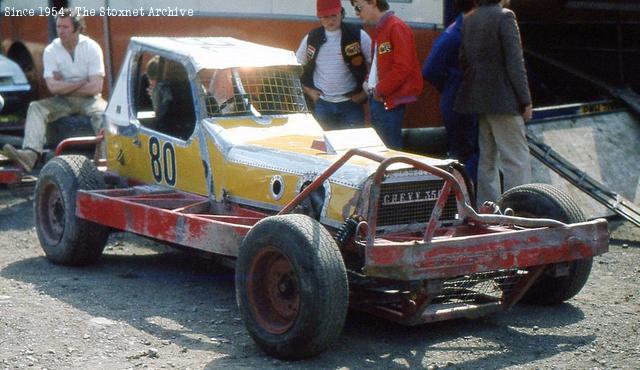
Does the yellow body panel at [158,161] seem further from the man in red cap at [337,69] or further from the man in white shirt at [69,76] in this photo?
the man in white shirt at [69,76]

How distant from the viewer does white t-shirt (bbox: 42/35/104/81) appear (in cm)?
1097

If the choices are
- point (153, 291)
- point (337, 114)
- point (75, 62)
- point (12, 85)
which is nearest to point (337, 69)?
point (337, 114)

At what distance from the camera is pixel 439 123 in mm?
9922

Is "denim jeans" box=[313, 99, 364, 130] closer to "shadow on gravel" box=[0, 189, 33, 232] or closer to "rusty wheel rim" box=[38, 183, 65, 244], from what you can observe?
"rusty wheel rim" box=[38, 183, 65, 244]

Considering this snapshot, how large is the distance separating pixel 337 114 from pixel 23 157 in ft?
10.2

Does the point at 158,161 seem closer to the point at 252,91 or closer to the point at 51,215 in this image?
the point at 252,91

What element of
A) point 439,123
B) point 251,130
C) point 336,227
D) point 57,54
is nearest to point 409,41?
point 439,123

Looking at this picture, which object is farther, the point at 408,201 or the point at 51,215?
the point at 51,215

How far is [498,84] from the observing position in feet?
27.8

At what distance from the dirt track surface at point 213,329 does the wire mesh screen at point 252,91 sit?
1.14 meters

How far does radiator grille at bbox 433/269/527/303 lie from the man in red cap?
2.91m

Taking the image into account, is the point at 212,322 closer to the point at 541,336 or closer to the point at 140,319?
the point at 140,319

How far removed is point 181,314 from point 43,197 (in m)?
2.03

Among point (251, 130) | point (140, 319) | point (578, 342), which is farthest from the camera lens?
point (251, 130)
